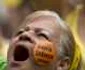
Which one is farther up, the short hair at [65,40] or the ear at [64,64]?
the short hair at [65,40]

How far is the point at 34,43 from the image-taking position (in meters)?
2.06

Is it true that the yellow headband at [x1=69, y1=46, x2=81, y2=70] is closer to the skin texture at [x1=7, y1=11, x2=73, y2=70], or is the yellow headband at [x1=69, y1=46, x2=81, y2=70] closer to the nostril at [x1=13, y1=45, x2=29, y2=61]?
the skin texture at [x1=7, y1=11, x2=73, y2=70]

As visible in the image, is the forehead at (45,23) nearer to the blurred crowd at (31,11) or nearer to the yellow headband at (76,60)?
the yellow headband at (76,60)

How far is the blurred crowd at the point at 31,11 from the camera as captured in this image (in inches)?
113

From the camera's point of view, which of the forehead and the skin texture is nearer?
the skin texture

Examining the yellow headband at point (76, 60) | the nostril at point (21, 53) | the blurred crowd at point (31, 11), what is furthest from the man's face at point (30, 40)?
the blurred crowd at point (31, 11)

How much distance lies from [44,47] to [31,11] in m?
0.97

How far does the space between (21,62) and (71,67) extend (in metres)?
0.27

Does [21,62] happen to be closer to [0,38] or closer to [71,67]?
[71,67]

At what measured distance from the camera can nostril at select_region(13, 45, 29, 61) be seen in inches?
81.4

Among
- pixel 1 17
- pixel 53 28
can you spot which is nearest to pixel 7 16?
pixel 1 17

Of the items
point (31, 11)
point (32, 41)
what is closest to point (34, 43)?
point (32, 41)

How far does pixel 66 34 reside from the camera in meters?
2.18

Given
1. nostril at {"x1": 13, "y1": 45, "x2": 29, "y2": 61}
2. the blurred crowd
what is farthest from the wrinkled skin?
the blurred crowd
